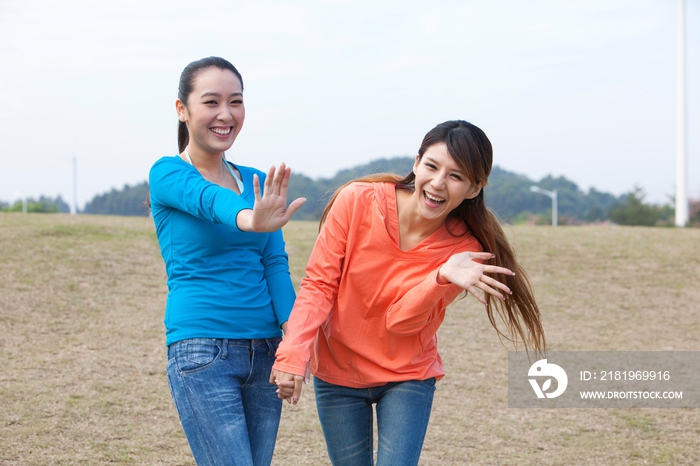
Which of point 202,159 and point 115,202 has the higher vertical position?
point 115,202

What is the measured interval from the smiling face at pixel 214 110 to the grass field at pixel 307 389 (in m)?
3.18

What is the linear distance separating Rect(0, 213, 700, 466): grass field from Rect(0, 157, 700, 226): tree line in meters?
1.40

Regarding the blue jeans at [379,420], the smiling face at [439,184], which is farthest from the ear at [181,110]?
the blue jeans at [379,420]

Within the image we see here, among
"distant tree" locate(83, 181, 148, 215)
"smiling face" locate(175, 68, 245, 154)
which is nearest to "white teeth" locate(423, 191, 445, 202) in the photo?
"smiling face" locate(175, 68, 245, 154)

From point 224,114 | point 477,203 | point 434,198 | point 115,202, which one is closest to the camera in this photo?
point 224,114

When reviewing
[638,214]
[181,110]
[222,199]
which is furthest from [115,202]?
[222,199]

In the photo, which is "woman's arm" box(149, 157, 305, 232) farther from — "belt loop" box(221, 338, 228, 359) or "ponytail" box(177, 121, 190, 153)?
"belt loop" box(221, 338, 228, 359)

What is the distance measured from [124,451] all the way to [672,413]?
4665 mm

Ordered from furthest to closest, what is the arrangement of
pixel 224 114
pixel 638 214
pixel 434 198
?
pixel 638 214
pixel 434 198
pixel 224 114

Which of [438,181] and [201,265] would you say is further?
[438,181]

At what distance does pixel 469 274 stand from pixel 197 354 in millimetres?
957

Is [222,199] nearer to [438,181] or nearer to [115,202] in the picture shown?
[438,181]

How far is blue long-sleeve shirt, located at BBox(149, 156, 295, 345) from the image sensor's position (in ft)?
7.95

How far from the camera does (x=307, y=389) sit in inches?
285
